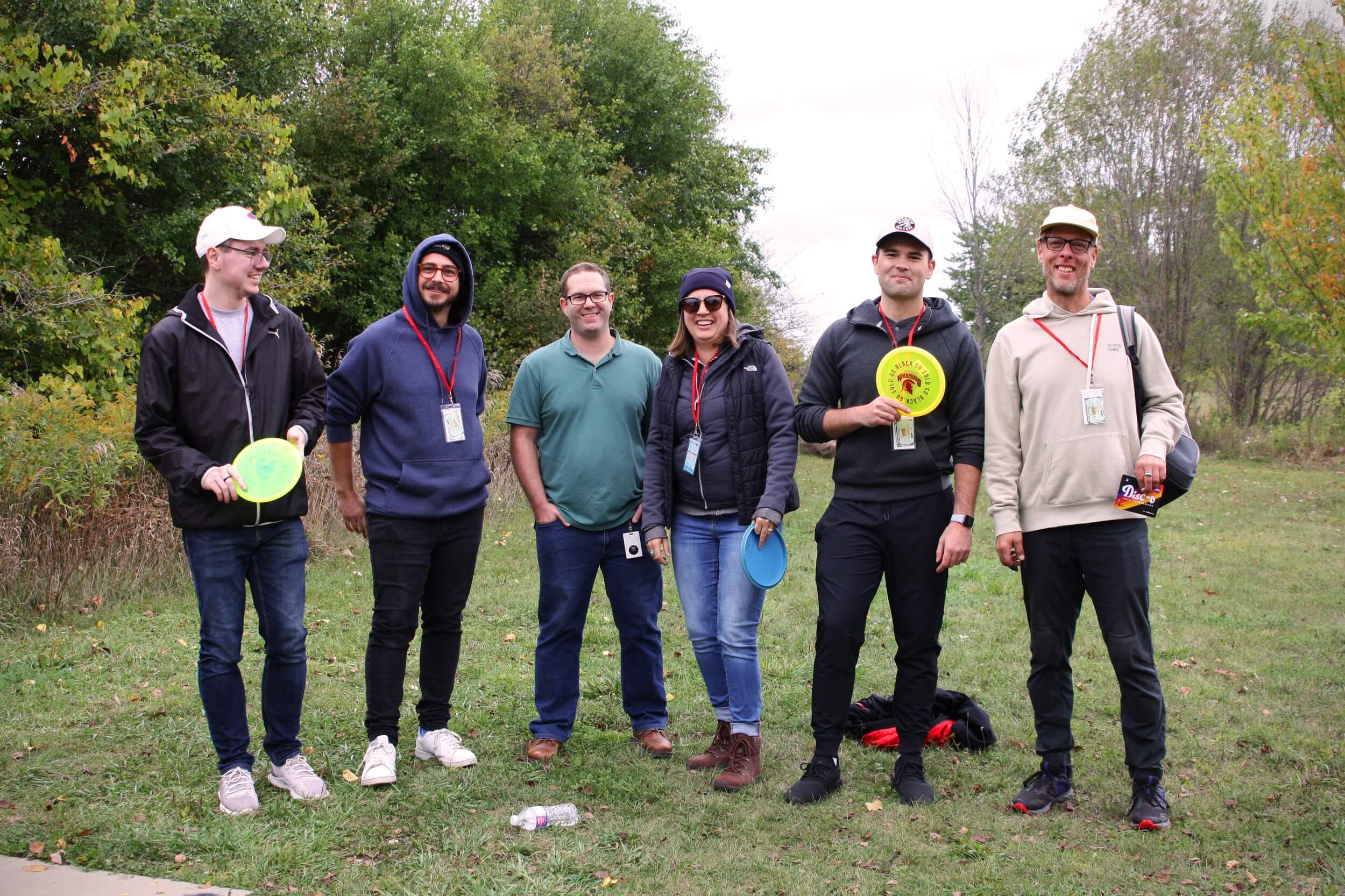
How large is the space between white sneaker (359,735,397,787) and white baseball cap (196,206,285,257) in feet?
7.08

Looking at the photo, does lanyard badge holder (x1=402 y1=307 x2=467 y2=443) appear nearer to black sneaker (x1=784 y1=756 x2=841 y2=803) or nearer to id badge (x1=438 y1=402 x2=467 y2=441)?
id badge (x1=438 y1=402 x2=467 y2=441)

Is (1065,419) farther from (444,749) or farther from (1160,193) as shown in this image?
(1160,193)

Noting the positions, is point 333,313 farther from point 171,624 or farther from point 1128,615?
point 1128,615

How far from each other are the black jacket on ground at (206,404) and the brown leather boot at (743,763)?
212 cm

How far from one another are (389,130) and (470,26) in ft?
17.3

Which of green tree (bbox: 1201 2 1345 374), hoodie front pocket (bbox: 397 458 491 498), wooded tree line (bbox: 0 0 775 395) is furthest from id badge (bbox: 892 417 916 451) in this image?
green tree (bbox: 1201 2 1345 374)

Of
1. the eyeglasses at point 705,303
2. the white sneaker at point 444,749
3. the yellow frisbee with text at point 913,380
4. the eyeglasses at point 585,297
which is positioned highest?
the eyeglasses at point 585,297

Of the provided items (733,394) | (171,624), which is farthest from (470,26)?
(733,394)

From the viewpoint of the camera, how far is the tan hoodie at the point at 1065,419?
158 inches

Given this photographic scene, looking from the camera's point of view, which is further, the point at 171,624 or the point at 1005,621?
the point at 1005,621

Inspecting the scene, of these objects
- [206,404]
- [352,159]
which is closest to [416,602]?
[206,404]

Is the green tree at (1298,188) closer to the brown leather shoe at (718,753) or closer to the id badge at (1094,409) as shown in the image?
the id badge at (1094,409)

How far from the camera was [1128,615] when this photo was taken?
4.02 meters

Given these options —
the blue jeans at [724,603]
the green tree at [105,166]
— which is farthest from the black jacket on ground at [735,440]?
the green tree at [105,166]
